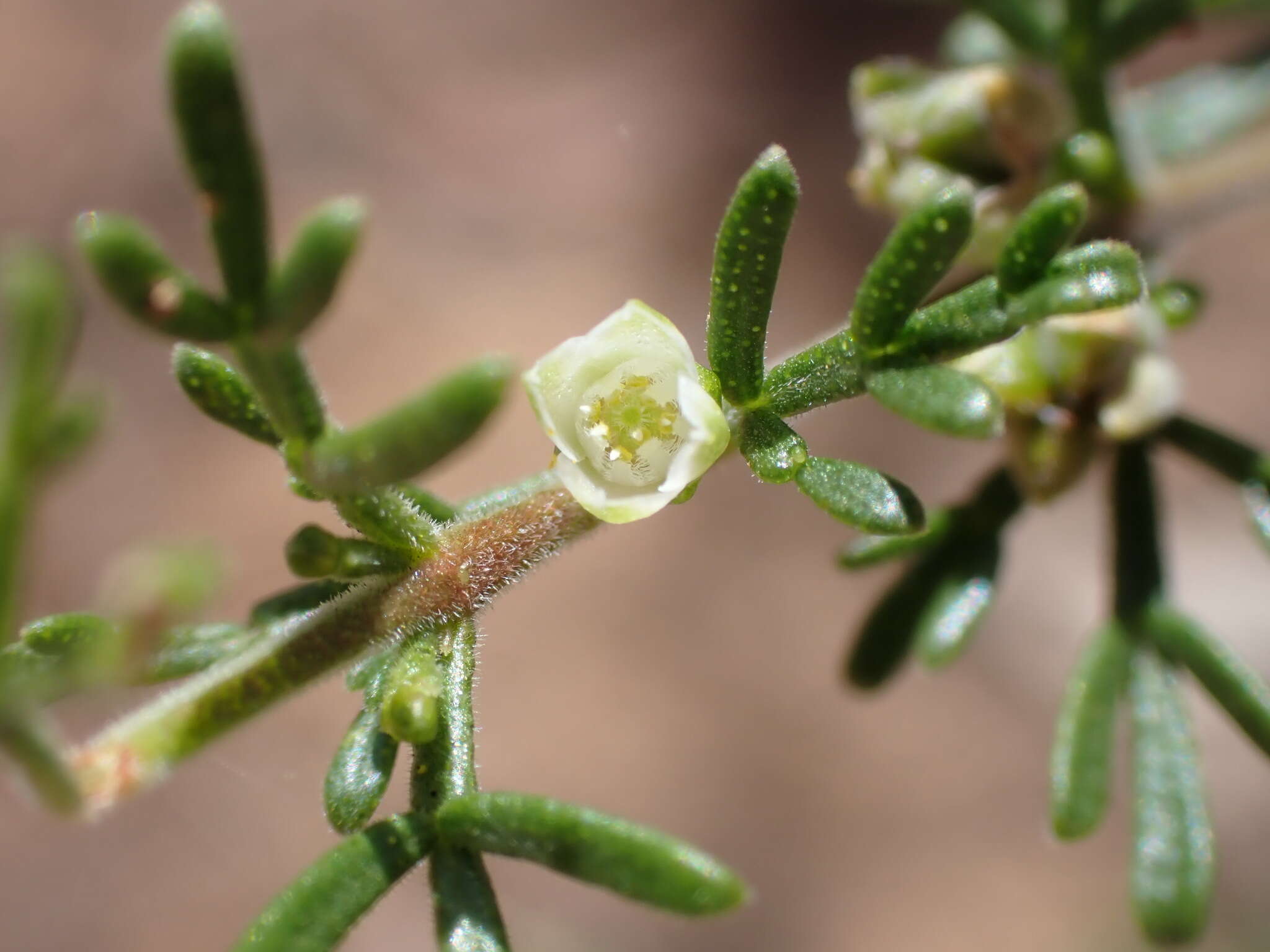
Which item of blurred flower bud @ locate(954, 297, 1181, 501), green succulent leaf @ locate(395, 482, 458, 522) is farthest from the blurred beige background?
green succulent leaf @ locate(395, 482, 458, 522)

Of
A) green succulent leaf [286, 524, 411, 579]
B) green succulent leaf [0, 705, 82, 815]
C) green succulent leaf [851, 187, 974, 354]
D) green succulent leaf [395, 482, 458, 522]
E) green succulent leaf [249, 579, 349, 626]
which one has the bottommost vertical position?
green succulent leaf [0, 705, 82, 815]

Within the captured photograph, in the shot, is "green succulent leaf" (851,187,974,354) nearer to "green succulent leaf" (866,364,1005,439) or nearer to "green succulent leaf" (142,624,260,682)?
"green succulent leaf" (866,364,1005,439)

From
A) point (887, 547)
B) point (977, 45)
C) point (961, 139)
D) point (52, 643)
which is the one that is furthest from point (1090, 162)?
point (52, 643)

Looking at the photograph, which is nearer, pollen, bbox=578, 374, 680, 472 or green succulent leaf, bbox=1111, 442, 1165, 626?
pollen, bbox=578, 374, 680, 472

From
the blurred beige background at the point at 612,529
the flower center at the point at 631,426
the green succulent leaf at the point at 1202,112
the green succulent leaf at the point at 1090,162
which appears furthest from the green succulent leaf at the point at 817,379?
the blurred beige background at the point at 612,529

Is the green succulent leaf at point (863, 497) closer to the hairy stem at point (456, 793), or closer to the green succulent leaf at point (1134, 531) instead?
the hairy stem at point (456, 793)

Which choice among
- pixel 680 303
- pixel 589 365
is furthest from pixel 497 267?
pixel 589 365

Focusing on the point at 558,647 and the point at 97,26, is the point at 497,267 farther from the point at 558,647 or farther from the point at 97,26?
the point at 97,26
